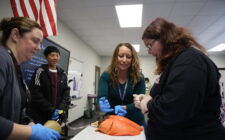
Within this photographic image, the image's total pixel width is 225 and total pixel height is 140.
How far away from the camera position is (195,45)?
2.75 feet

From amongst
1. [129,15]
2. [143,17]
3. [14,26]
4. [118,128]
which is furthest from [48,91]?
[143,17]

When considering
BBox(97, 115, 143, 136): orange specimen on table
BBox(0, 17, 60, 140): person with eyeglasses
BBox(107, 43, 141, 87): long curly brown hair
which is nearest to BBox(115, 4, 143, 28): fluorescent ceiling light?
BBox(107, 43, 141, 87): long curly brown hair

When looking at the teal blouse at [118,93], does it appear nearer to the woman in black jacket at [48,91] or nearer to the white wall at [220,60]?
the woman in black jacket at [48,91]

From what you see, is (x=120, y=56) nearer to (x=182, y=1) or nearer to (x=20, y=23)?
(x=20, y=23)

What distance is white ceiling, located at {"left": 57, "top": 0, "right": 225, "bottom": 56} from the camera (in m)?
2.91

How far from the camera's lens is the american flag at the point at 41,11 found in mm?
1820

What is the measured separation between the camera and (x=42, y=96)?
2.03 meters

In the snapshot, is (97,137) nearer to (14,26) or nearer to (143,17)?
(14,26)

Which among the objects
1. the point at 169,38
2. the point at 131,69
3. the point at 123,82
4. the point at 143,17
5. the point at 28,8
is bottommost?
the point at 123,82

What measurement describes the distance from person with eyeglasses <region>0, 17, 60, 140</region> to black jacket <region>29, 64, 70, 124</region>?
3.16 feet

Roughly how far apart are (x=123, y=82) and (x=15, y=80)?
0.93 metres

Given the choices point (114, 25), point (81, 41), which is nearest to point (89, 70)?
point (81, 41)

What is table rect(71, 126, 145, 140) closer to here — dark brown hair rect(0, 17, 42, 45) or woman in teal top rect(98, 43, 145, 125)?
woman in teal top rect(98, 43, 145, 125)

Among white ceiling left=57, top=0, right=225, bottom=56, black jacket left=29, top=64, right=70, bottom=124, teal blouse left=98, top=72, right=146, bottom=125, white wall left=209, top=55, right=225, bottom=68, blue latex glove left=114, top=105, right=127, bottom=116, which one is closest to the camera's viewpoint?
blue latex glove left=114, top=105, right=127, bottom=116
